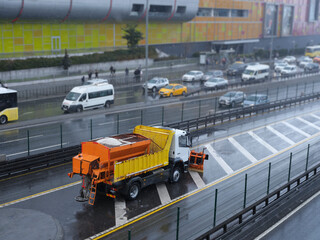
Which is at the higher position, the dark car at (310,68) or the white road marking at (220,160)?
the dark car at (310,68)

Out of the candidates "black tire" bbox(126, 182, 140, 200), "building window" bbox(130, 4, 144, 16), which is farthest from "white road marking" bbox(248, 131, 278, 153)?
"building window" bbox(130, 4, 144, 16)

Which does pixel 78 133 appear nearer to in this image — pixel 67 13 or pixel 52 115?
pixel 52 115

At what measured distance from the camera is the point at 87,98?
114ft

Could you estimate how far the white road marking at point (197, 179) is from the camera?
60.4ft

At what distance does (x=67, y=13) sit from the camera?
5484cm

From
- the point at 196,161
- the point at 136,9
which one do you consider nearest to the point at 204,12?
the point at 136,9

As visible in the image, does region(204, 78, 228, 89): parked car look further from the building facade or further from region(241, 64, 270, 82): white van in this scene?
the building facade

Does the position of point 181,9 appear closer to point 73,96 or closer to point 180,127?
point 73,96

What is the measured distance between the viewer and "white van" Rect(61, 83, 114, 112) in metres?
33.9

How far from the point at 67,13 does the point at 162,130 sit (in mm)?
41175

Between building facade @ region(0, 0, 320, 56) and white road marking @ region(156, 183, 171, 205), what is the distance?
121 feet

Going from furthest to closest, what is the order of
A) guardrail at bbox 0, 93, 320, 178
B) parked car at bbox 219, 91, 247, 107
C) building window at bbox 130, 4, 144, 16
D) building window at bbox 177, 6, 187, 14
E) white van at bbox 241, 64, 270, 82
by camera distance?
building window at bbox 177, 6, 187, 14, building window at bbox 130, 4, 144, 16, white van at bbox 241, 64, 270, 82, parked car at bbox 219, 91, 247, 107, guardrail at bbox 0, 93, 320, 178

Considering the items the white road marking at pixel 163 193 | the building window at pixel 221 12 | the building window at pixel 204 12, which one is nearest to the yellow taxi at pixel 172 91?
the white road marking at pixel 163 193

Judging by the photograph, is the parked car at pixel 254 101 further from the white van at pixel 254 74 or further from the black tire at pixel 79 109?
the white van at pixel 254 74
